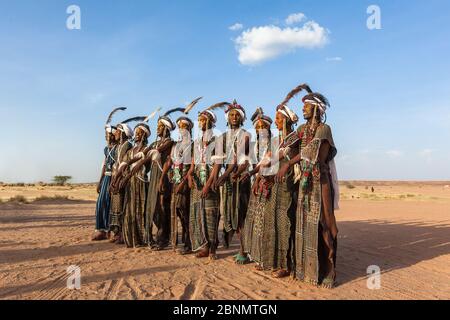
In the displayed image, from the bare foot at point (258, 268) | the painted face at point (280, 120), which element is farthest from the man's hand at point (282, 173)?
the bare foot at point (258, 268)

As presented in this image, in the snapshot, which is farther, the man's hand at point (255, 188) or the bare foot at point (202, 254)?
the bare foot at point (202, 254)

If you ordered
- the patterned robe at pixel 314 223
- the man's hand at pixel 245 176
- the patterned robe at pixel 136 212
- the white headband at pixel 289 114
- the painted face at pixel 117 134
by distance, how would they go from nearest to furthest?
the patterned robe at pixel 314 223 → the white headband at pixel 289 114 → the man's hand at pixel 245 176 → the patterned robe at pixel 136 212 → the painted face at pixel 117 134

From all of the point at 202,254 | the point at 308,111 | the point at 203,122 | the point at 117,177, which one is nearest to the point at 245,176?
the point at 203,122

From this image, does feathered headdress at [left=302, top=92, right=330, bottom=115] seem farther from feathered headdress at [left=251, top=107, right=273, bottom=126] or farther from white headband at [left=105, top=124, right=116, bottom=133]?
white headband at [left=105, top=124, right=116, bottom=133]

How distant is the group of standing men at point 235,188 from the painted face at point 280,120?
0.05 ft

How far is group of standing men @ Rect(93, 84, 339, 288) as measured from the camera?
520 centimetres

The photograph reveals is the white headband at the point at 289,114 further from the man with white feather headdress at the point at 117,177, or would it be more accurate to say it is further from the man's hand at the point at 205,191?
the man with white feather headdress at the point at 117,177

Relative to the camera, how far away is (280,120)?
584 cm

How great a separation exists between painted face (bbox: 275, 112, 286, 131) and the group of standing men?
0.02 meters

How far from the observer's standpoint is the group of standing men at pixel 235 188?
5203 mm

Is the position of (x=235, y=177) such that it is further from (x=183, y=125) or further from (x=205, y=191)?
(x=183, y=125)

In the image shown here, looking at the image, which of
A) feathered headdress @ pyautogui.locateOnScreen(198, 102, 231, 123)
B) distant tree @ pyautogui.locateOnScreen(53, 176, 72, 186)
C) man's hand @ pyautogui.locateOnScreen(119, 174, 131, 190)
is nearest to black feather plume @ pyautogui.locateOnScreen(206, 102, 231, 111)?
feathered headdress @ pyautogui.locateOnScreen(198, 102, 231, 123)

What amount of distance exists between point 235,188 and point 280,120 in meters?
1.48
